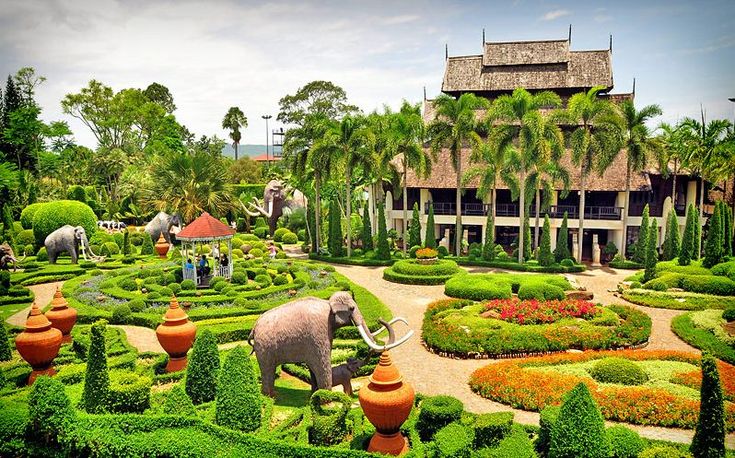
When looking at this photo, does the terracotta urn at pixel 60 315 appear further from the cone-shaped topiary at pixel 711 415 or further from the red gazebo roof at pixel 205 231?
the cone-shaped topiary at pixel 711 415

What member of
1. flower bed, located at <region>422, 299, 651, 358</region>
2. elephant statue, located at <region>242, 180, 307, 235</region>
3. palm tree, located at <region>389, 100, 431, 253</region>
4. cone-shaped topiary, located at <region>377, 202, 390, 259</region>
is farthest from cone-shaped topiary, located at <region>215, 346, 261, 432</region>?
elephant statue, located at <region>242, 180, 307, 235</region>

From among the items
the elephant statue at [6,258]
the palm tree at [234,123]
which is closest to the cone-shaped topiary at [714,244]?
the elephant statue at [6,258]

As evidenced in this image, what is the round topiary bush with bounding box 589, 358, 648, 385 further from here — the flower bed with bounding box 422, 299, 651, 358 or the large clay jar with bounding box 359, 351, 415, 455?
the large clay jar with bounding box 359, 351, 415, 455

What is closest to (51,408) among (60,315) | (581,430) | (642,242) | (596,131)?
(60,315)

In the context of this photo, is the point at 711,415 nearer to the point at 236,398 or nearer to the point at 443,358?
the point at 236,398

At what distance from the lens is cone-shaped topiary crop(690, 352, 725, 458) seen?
29.7ft

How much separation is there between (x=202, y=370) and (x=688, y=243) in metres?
29.3

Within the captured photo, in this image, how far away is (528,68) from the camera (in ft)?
161

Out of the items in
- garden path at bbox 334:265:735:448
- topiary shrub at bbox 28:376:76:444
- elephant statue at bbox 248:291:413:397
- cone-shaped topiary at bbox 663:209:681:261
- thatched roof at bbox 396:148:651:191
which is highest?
thatched roof at bbox 396:148:651:191

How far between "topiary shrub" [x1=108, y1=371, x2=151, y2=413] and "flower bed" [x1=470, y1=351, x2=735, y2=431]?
28.8 ft

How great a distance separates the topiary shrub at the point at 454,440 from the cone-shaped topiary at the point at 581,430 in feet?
5.35

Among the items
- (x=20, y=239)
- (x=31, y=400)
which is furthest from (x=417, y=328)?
(x=20, y=239)

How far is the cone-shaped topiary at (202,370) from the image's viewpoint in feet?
42.6

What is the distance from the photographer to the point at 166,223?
39500mm
